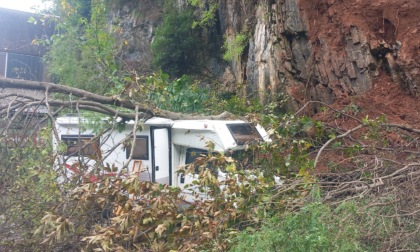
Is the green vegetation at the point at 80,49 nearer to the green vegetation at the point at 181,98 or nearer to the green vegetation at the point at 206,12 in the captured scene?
the green vegetation at the point at 181,98

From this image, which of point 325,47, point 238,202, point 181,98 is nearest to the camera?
point 238,202

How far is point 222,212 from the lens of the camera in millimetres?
6234

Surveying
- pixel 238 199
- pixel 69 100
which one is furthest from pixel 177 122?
pixel 238 199

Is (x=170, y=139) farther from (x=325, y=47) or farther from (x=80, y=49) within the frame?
(x=80, y=49)

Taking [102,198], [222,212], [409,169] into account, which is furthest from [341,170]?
[102,198]

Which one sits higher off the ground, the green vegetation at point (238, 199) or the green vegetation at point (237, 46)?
the green vegetation at point (237, 46)

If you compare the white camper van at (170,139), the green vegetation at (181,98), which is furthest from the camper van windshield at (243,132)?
the green vegetation at (181,98)

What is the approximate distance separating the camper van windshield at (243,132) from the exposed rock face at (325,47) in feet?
6.26

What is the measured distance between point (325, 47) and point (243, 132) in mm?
2613

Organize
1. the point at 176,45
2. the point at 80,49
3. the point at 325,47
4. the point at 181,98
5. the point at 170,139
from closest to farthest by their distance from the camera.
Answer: the point at 170,139 < the point at 325,47 < the point at 181,98 < the point at 80,49 < the point at 176,45

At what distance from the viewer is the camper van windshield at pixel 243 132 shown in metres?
8.71

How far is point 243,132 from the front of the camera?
29.5ft

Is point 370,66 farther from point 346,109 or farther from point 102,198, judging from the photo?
point 102,198

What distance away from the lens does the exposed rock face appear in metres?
9.34
